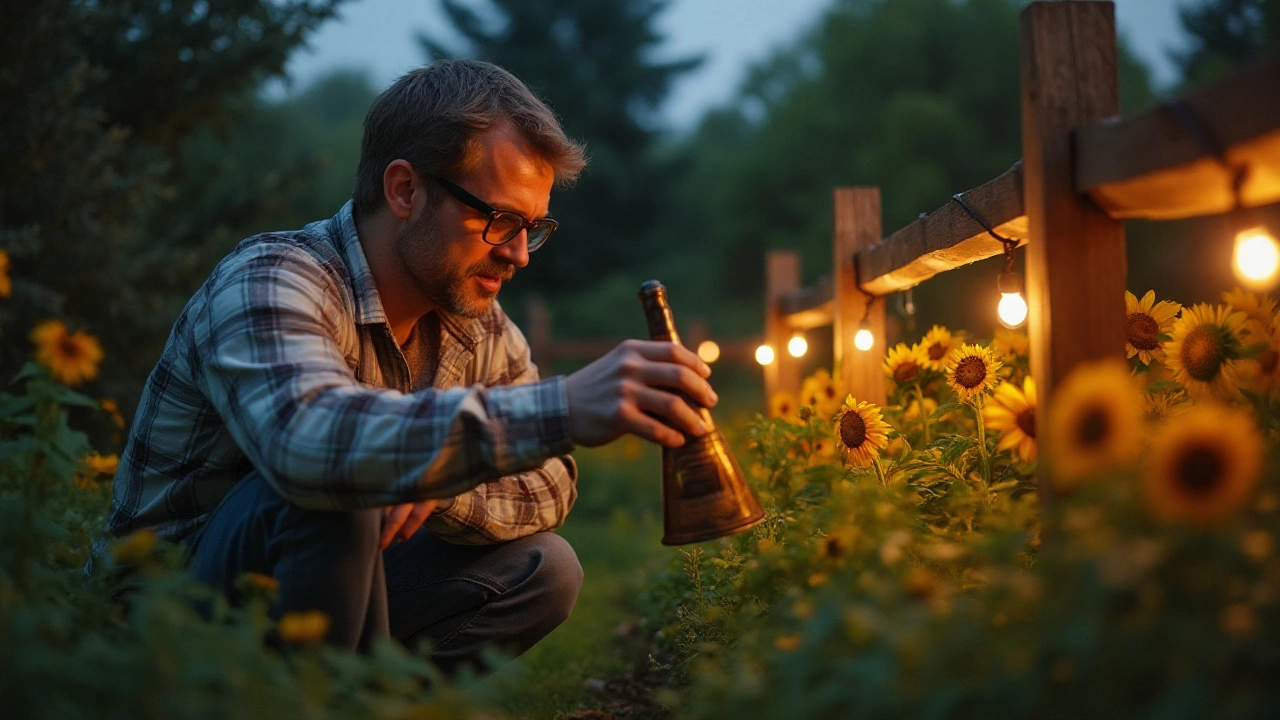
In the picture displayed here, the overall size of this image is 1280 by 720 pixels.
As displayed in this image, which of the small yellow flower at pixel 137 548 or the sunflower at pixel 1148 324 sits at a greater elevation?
the sunflower at pixel 1148 324

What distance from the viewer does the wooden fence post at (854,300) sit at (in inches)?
152

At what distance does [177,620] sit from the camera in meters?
1.35

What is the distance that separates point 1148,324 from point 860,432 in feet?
2.41

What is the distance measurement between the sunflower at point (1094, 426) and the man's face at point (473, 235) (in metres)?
1.51

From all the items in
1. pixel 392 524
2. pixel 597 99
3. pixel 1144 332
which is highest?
pixel 597 99

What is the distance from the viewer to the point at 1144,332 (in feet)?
7.79

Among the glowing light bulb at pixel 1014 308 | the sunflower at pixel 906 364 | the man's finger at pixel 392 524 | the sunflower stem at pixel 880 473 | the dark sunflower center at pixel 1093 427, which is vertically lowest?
the man's finger at pixel 392 524

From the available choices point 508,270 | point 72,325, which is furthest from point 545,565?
point 72,325

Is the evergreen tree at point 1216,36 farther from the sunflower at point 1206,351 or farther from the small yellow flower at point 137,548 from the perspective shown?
the small yellow flower at point 137,548

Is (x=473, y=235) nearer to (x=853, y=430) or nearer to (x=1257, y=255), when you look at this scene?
(x=853, y=430)

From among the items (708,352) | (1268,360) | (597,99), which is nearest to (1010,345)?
(1268,360)

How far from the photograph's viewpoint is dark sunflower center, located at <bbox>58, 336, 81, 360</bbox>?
218 centimetres

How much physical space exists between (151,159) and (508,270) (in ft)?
12.9

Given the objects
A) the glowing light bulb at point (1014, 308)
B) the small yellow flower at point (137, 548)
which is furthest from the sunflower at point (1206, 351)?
the small yellow flower at point (137, 548)
